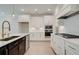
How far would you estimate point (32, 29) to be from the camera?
8.70 metres

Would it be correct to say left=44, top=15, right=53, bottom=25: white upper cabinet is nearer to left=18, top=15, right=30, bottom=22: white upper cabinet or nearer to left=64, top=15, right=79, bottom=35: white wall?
left=18, top=15, right=30, bottom=22: white upper cabinet

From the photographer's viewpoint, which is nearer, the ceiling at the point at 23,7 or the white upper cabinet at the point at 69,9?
the white upper cabinet at the point at 69,9

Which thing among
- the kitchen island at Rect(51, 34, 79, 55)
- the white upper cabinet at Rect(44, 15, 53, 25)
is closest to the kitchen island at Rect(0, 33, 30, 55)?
the kitchen island at Rect(51, 34, 79, 55)

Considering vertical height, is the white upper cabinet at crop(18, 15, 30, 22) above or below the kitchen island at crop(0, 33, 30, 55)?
above

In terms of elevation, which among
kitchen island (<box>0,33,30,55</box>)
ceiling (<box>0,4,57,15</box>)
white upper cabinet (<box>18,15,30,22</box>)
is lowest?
kitchen island (<box>0,33,30,55</box>)

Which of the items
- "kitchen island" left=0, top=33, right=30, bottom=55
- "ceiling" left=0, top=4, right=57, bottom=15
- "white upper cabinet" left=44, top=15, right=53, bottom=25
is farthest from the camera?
"white upper cabinet" left=44, top=15, right=53, bottom=25

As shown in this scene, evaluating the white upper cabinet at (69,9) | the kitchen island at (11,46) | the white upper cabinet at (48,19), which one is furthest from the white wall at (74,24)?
the white upper cabinet at (48,19)

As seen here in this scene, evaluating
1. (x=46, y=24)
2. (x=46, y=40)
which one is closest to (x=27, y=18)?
(x=46, y=24)

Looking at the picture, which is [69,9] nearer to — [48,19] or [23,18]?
[48,19]

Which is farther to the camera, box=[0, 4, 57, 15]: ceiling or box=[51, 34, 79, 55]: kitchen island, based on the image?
box=[0, 4, 57, 15]: ceiling

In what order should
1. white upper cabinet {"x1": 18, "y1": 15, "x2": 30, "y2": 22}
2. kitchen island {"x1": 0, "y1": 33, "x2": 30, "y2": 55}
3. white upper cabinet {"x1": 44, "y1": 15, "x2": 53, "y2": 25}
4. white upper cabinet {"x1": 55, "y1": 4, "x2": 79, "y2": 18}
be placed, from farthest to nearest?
1. white upper cabinet {"x1": 18, "y1": 15, "x2": 30, "y2": 22}
2. white upper cabinet {"x1": 44, "y1": 15, "x2": 53, "y2": 25}
3. white upper cabinet {"x1": 55, "y1": 4, "x2": 79, "y2": 18}
4. kitchen island {"x1": 0, "y1": 33, "x2": 30, "y2": 55}

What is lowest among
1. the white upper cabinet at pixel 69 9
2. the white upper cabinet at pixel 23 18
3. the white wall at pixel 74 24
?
the white wall at pixel 74 24

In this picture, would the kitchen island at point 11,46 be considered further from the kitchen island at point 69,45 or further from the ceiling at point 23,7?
the ceiling at point 23,7
